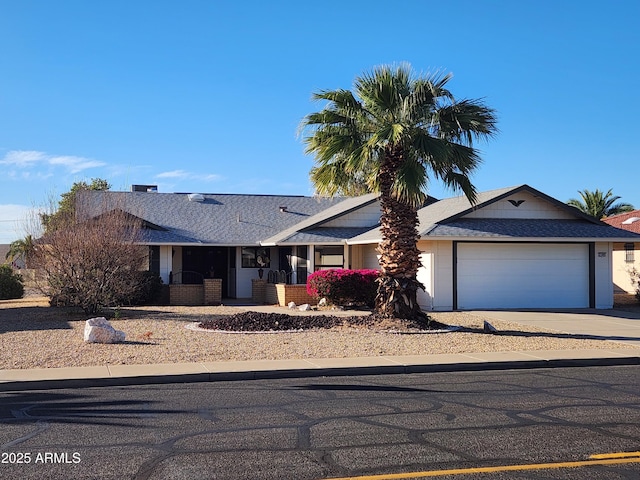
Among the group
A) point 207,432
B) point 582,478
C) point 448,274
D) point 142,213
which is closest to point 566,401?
point 582,478

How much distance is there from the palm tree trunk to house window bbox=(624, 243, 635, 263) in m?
18.9

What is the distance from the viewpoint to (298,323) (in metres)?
18.8

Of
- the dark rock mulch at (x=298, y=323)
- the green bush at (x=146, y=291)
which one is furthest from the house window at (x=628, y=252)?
the green bush at (x=146, y=291)

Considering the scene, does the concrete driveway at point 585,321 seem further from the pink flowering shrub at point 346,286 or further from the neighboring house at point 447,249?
the pink flowering shrub at point 346,286

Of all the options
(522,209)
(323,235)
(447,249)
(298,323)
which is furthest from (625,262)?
(298,323)

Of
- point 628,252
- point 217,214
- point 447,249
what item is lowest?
point 447,249

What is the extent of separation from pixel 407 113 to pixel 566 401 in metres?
10.2

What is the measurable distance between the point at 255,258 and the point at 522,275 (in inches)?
471

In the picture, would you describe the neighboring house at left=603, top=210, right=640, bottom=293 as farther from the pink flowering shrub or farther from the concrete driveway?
the pink flowering shrub

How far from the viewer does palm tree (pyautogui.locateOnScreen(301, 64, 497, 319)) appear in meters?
18.6

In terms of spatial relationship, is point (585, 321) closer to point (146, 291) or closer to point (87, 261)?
point (87, 261)

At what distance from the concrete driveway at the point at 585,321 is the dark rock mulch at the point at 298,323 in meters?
3.38

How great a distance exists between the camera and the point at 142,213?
31.7m

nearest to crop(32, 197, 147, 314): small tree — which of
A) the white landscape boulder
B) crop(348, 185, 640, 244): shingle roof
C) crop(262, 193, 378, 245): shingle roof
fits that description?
the white landscape boulder
